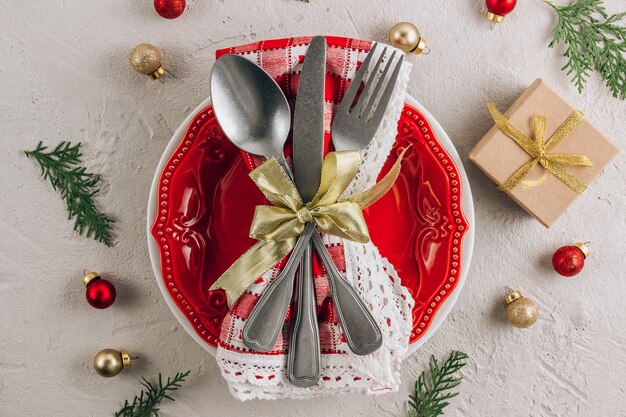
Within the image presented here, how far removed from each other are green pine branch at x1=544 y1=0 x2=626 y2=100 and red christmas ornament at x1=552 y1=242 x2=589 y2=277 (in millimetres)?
228

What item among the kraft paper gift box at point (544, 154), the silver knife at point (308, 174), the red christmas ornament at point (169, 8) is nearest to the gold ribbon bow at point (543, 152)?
the kraft paper gift box at point (544, 154)

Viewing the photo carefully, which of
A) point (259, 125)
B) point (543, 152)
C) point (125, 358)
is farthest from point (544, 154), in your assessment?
point (125, 358)

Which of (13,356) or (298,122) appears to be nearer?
(298,122)

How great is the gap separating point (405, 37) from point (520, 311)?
41 centimetres

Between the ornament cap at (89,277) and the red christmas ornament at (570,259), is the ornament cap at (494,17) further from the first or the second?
the ornament cap at (89,277)

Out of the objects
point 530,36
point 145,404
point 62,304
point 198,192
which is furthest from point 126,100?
point 530,36

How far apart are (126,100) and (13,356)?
16.2 inches

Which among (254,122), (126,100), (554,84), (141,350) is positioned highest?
(554,84)

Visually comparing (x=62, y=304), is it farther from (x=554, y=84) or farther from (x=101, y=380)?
(x=554, y=84)

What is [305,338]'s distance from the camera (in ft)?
2.27

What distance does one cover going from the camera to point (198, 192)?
29.0 inches

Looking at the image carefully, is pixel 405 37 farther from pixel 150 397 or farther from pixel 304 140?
pixel 150 397

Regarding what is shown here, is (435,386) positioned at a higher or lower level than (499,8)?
lower

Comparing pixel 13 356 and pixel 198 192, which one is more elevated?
pixel 198 192
